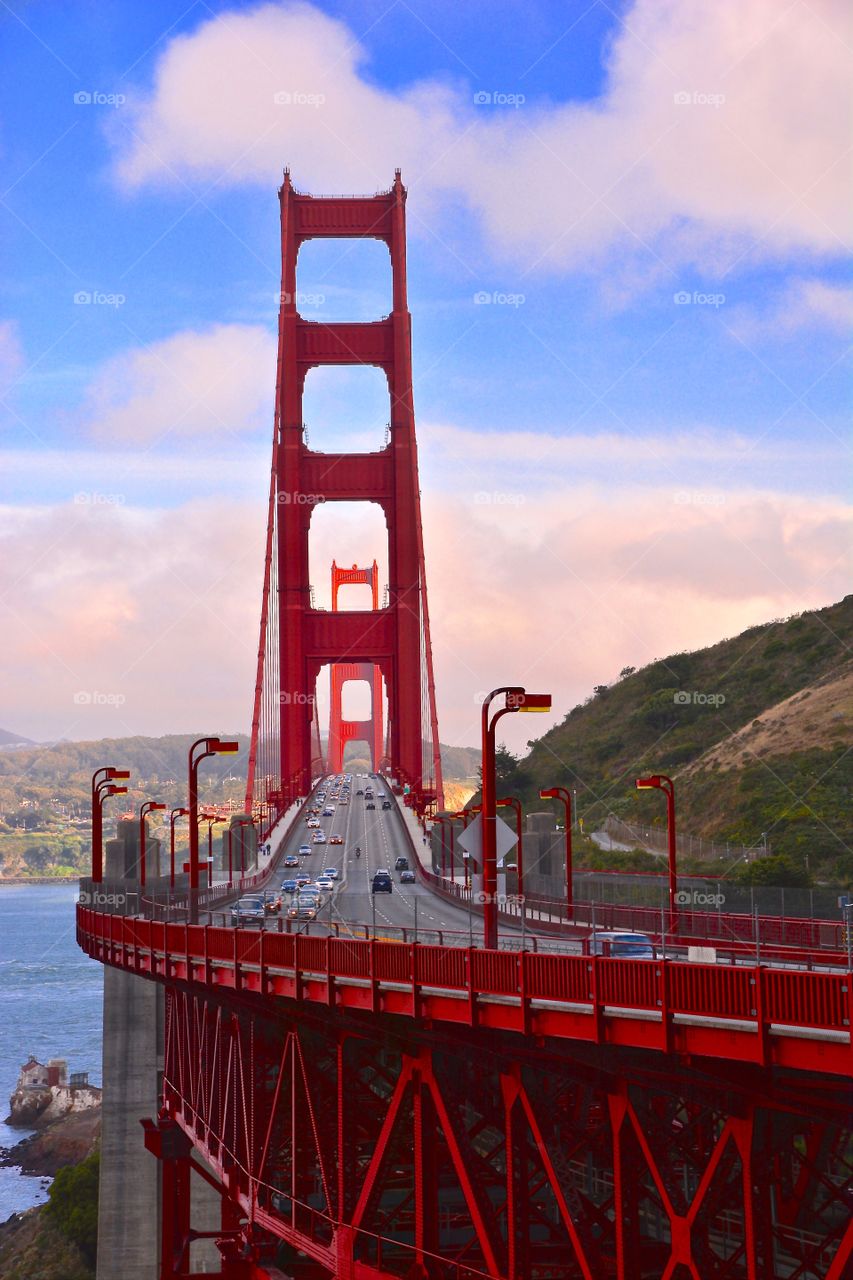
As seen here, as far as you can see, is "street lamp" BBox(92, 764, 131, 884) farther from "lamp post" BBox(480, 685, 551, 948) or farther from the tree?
"lamp post" BBox(480, 685, 551, 948)

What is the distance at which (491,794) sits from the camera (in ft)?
73.3

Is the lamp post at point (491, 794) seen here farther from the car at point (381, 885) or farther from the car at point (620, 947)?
the car at point (381, 885)

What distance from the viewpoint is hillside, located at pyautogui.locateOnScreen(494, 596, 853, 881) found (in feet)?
213

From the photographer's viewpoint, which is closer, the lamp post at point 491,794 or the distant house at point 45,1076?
the lamp post at point 491,794

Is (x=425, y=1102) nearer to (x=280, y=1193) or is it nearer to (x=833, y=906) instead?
(x=280, y=1193)

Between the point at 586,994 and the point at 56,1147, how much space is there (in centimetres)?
7590

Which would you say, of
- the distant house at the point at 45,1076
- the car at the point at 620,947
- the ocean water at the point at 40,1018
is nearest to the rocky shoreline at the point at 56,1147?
the ocean water at the point at 40,1018

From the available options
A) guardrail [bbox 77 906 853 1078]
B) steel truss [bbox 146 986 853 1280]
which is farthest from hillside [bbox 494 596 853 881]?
guardrail [bbox 77 906 853 1078]

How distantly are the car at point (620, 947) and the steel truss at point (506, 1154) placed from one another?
1.75 metres

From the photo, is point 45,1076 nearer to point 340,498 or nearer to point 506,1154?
point 340,498

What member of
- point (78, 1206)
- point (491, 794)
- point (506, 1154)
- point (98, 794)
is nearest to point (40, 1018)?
point (78, 1206)

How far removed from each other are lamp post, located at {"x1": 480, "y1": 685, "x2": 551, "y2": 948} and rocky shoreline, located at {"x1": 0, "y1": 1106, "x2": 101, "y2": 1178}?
207ft

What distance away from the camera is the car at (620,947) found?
20.2 meters

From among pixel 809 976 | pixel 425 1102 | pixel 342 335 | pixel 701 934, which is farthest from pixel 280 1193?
pixel 342 335
